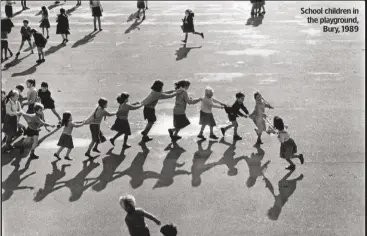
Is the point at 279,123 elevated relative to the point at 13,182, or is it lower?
elevated

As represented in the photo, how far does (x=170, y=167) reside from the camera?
11.0m

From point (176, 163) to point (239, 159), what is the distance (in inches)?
53.5

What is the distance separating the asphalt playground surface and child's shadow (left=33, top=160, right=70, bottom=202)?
37 mm

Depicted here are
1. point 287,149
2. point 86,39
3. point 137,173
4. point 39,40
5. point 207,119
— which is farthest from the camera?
point 86,39

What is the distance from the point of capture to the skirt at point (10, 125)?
1164cm

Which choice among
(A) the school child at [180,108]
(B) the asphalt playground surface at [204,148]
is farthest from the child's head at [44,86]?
(A) the school child at [180,108]

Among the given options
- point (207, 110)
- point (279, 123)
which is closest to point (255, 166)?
point (279, 123)

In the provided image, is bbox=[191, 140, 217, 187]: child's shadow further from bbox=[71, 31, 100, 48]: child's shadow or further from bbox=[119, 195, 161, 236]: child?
bbox=[71, 31, 100, 48]: child's shadow

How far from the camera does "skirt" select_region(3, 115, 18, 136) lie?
11.6m

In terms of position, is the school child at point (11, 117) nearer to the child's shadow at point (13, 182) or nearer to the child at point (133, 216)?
the child's shadow at point (13, 182)

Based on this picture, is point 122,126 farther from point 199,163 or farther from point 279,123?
point 279,123

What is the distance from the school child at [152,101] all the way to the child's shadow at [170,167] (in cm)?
68

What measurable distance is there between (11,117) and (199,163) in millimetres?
4252

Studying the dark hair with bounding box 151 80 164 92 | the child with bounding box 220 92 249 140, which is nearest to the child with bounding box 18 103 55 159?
the dark hair with bounding box 151 80 164 92
